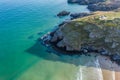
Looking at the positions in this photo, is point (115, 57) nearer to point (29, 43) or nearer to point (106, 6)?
point (29, 43)

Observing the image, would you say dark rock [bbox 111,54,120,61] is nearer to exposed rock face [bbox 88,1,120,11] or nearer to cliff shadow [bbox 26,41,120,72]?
cliff shadow [bbox 26,41,120,72]

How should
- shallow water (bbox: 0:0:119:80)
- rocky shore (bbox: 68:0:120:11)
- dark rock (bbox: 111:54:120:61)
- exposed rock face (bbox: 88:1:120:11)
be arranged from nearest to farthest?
shallow water (bbox: 0:0:119:80) → dark rock (bbox: 111:54:120:61) → exposed rock face (bbox: 88:1:120:11) → rocky shore (bbox: 68:0:120:11)

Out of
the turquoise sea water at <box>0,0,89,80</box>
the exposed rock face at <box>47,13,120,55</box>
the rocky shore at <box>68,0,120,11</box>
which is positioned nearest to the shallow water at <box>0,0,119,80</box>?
the turquoise sea water at <box>0,0,89,80</box>

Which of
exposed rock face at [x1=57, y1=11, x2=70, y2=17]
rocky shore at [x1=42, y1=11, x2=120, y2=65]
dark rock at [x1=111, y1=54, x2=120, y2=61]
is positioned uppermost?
rocky shore at [x1=42, y1=11, x2=120, y2=65]

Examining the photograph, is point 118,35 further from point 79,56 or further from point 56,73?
point 56,73

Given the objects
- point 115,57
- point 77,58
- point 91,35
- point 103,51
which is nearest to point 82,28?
point 91,35

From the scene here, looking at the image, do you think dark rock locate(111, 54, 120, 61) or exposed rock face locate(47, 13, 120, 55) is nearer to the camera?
dark rock locate(111, 54, 120, 61)
